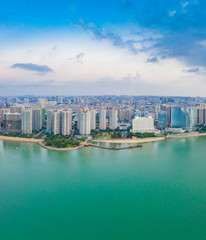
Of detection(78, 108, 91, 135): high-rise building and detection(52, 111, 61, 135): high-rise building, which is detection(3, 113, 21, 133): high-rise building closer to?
detection(52, 111, 61, 135): high-rise building

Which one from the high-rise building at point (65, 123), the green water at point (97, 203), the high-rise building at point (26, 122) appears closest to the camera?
the green water at point (97, 203)

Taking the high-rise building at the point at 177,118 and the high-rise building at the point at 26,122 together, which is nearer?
the high-rise building at the point at 26,122

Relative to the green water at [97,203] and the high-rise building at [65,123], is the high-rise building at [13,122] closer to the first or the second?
the high-rise building at [65,123]

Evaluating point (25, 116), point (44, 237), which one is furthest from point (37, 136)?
point (44, 237)

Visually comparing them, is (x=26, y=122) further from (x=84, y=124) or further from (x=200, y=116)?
(x=200, y=116)

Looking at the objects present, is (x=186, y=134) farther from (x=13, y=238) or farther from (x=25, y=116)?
Result: (x=13, y=238)

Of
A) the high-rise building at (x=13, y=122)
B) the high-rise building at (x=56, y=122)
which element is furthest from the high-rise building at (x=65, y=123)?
the high-rise building at (x=13, y=122)
